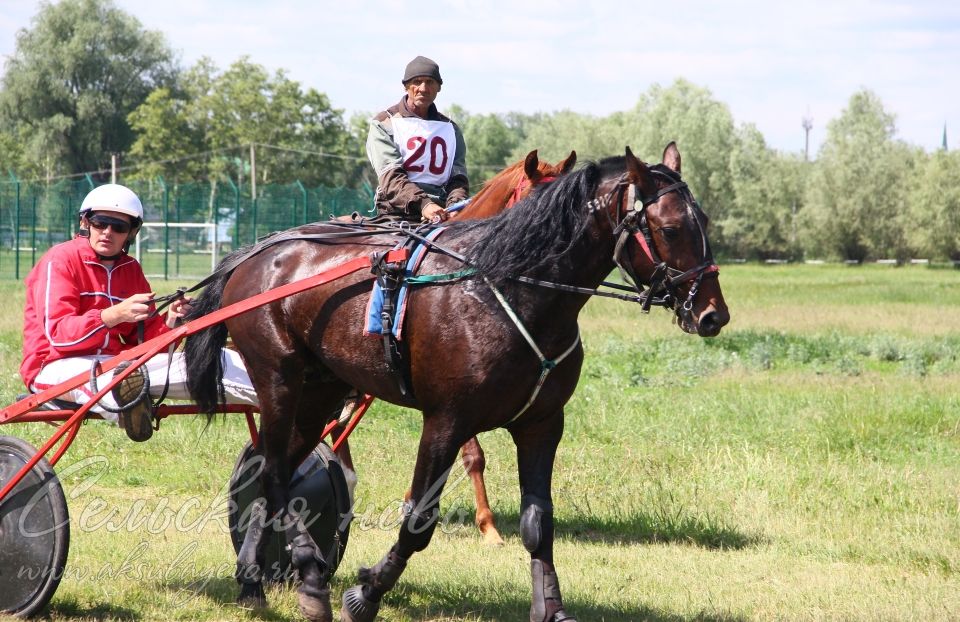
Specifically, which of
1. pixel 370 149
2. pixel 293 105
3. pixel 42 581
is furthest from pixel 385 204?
pixel 293 105

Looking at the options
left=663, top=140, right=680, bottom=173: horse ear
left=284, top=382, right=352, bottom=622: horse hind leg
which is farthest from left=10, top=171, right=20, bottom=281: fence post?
left=663, top=140, right=680, bottom=173: horse ear

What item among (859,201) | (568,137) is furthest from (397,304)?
(568,137)

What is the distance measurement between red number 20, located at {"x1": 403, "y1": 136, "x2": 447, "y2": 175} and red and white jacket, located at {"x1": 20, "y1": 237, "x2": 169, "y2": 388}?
6.01 ft

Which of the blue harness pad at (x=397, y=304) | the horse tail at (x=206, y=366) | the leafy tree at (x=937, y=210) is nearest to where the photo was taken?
the blue harness pad at (x=397, y=304)

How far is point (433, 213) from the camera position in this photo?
259 inches

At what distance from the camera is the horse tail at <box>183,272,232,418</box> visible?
635cm

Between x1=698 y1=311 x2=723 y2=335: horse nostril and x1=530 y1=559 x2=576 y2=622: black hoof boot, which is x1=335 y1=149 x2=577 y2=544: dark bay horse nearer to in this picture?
x1=698 y1=311 x2=723 y2=335: horse nostril

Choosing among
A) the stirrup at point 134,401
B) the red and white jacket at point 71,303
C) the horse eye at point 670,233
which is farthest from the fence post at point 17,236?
the horse eye at point 670,233

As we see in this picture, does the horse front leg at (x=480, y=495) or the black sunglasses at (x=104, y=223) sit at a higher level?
the black sunglasses at (x=104, y=223)

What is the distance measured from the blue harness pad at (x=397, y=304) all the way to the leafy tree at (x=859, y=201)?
6938cm

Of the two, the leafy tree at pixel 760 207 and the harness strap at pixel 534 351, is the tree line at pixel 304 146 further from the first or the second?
the harness strap at pixel 534 351

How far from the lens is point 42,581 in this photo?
5.63 m

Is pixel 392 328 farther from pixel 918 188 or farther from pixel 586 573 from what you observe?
pixel 918 188

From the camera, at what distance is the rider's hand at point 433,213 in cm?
652
